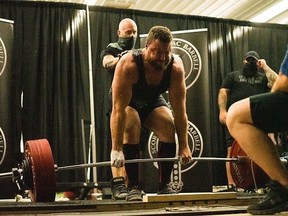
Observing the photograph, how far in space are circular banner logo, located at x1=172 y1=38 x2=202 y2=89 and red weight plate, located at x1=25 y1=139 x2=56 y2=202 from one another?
9.66 ft

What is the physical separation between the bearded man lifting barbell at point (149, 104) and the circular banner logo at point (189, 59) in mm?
2306

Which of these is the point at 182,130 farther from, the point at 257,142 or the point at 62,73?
the point at 62,73

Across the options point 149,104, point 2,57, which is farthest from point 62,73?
point 149,104

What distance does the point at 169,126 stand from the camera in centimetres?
349

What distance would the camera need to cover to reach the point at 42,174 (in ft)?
10.2

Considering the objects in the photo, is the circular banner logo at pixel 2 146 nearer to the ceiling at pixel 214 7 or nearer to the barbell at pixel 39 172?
the barbell at pixel 39 172

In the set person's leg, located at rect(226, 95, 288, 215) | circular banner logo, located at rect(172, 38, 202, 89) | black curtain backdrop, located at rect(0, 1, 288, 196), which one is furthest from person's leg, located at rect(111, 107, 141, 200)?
black curtain backdrop, located at rect(0, 1, 288, 196)

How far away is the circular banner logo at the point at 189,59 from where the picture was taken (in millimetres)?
5836

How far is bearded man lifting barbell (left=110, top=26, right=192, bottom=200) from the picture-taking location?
317cm

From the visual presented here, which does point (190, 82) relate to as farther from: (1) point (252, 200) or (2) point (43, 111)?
(1) point (252, 200)

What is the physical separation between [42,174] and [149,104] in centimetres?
88

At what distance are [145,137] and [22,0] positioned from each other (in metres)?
3.34

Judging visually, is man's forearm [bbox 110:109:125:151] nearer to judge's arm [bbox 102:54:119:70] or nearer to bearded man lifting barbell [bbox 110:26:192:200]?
bearded man lifting barbell [bbox 110:26:192:200]

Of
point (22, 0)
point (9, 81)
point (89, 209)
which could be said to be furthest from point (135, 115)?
point (22, 0)
